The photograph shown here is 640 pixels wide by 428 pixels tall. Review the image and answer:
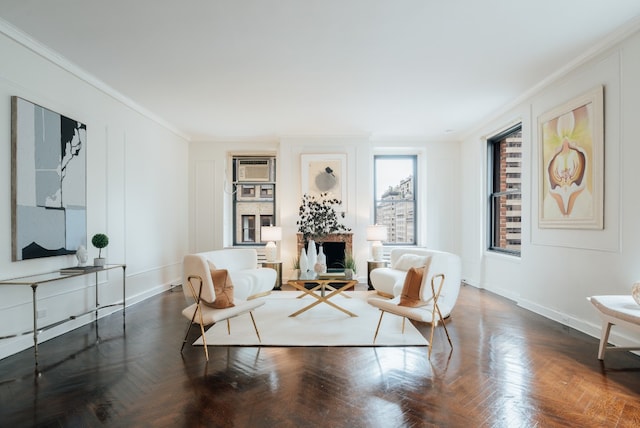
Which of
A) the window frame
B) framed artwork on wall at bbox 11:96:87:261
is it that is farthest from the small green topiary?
the window frame

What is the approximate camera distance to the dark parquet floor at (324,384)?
2.22m

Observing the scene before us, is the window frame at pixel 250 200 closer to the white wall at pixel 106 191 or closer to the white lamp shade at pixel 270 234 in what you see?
the white wall at pixel 106 191

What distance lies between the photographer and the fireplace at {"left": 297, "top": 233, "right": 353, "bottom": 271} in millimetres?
7031

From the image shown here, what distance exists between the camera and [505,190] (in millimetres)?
6074

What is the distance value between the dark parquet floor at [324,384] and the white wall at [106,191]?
1.89 ft

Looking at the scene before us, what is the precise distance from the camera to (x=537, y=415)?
7.34 ft

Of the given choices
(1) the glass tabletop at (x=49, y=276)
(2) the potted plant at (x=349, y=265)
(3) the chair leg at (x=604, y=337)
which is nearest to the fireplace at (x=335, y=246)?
(2) the potted plant at (x=349, y=265)

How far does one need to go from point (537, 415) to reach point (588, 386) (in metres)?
0.72

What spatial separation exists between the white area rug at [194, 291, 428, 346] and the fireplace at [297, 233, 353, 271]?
78.4 inches

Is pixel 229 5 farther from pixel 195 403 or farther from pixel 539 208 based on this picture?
pixel 539 208

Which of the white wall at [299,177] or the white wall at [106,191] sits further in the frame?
the white wall at [299,177]

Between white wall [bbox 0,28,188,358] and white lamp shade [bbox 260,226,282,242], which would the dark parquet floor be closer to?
white wall [bbox 0,28,188,358]

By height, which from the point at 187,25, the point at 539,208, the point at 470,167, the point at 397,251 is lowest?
the point at 397,251

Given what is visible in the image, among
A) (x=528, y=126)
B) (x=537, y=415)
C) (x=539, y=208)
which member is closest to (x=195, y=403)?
(x=537, y=415)
